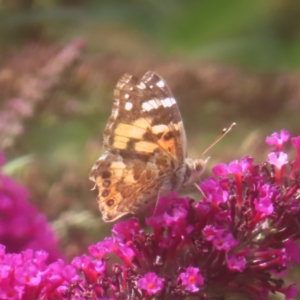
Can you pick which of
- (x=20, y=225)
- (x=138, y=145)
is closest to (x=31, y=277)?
(x=138, y=145)

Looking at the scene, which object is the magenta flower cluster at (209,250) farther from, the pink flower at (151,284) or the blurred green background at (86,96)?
the blurred green background at (86,96)

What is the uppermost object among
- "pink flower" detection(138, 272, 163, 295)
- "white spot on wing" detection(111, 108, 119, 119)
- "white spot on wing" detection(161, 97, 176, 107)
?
"white spot on wing" detection(161, 97, 176, 107)

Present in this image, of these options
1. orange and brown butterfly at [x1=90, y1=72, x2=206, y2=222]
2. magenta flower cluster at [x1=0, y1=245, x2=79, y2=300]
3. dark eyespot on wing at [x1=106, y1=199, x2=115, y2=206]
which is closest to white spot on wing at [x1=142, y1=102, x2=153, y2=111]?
orange and brown butterfly at [x1=90, y1=72, x2=206, y2=222]

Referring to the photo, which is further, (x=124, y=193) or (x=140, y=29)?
(x=140, y=29)

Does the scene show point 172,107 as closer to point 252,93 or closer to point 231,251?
point 231,251

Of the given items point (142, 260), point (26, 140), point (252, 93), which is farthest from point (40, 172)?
point (142, 260)

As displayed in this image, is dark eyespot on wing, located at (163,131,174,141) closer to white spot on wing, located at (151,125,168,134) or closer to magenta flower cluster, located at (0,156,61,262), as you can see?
white spot on wing, located at (151,125,168,134)

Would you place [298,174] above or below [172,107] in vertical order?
below
